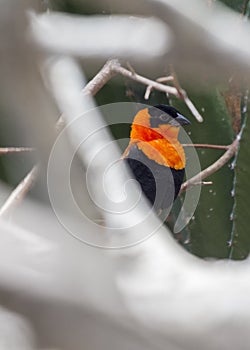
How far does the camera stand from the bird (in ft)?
4.75

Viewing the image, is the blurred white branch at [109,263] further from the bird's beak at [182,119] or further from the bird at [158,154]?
the bird's beak at [182,119]

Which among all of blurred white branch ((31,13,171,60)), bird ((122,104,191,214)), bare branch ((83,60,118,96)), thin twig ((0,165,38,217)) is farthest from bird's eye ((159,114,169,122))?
blurred white branch ((31,13,171,60))

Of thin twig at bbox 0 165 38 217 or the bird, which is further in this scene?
the bird

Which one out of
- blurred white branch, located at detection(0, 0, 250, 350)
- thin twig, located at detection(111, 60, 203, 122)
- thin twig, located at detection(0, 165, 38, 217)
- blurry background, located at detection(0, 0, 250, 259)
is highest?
blurred white branch, located at detection(0, 0, 250, 350)

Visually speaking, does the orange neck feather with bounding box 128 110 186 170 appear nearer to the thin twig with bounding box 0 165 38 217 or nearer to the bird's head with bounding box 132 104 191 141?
the bird's head with bounding box 132 104 191 141

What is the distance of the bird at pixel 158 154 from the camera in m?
1.45

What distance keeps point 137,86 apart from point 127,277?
1.35 meters

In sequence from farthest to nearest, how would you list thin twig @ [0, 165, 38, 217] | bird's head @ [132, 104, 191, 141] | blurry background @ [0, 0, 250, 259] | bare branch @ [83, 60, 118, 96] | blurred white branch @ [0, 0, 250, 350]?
bird's head @ [132, 104, 191, 141], blurry background @ [0, 0, 250, 259], bare branch @ [83, 60, 118, 96], thin twig @ [0, 165, 38, 217], blurred white branch @ [0, 0, 250, 350]

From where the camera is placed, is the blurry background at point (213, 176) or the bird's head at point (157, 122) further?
the bird's head at point (157, 122)

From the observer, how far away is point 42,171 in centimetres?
22

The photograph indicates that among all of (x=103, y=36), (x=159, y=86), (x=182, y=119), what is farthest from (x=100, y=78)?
(x=103, y=36)

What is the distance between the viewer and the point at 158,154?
1561mm

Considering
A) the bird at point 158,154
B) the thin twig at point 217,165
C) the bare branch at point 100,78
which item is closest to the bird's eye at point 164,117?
the bird at point 158,154

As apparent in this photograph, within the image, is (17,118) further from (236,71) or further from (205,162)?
(205,162)
